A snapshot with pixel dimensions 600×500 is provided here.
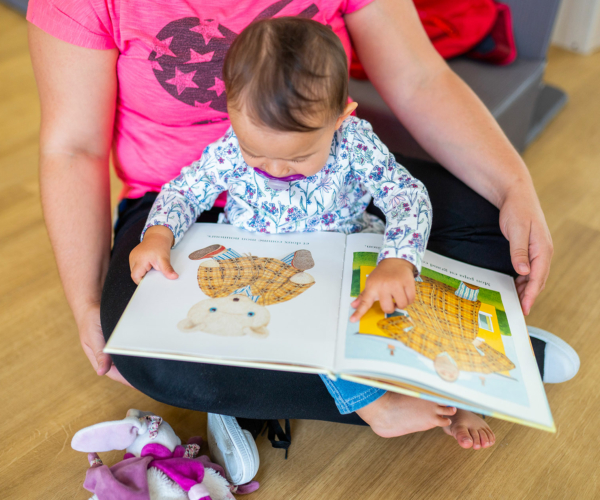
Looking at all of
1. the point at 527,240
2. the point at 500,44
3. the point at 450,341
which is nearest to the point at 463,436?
the point at 450,341

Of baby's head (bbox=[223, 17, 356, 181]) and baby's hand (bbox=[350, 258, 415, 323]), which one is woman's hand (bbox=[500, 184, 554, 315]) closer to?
baby's hand (bbox=[350, 258, 415, 323])

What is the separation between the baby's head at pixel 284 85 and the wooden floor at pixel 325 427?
534 millimetres

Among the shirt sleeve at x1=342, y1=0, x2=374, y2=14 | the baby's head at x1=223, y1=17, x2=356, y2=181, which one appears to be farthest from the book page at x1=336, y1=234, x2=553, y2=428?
the shirt sleeve at x1=342, y1=0, x2=374, y2=14

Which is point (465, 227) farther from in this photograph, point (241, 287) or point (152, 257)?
point (152, 257)

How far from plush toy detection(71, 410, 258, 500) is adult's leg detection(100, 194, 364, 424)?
0.33ft

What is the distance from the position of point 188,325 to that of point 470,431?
1.55 ft

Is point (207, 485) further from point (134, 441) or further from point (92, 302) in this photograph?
point (92, 302)

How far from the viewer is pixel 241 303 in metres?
0.72

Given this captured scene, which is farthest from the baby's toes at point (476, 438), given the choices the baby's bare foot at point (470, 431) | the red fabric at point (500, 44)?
the red fabric at point (500, 44)

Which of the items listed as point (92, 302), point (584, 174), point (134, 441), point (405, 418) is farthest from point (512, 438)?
point (584, 174)

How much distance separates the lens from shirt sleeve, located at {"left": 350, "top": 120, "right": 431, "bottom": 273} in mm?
744

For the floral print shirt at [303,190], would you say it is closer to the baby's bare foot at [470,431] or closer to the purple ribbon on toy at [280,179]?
the purple ribbon on toy at [280,179]

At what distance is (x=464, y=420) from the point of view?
2.72 ft

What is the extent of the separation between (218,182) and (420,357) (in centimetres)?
44
